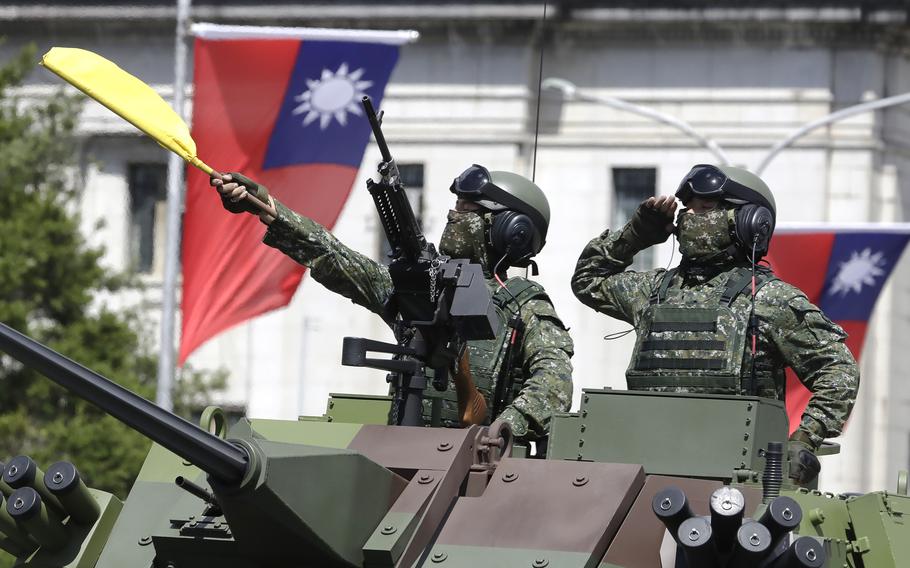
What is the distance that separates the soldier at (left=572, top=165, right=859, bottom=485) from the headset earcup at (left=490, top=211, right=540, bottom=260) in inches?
29.3

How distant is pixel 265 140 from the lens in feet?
73.3

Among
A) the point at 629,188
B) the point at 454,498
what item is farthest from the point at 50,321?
the point at 454,498

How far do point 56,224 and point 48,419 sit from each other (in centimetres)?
269

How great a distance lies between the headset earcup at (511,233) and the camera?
12484 millimetres

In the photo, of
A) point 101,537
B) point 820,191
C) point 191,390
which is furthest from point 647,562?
point 820,191

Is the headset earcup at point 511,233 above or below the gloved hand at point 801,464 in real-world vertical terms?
above

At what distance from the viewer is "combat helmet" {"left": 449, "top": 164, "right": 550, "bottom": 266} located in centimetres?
1251

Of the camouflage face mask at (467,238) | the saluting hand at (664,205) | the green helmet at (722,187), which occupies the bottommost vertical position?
the camouflage face mask at (467,238)

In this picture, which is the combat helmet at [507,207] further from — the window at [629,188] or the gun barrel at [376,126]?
the window at [629,188]

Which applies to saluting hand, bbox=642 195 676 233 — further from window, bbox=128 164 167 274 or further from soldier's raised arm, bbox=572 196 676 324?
window, bbox=128 164 167 274

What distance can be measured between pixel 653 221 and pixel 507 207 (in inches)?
33.1

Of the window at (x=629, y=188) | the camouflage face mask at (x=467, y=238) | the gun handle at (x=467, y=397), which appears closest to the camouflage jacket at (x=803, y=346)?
the camouflage face mask at (x=467, y=238)

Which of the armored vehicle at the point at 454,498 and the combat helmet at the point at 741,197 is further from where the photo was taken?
the combat helmet at the point at 741,197

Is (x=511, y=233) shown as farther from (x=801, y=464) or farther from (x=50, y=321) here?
(x=50, y=321)
